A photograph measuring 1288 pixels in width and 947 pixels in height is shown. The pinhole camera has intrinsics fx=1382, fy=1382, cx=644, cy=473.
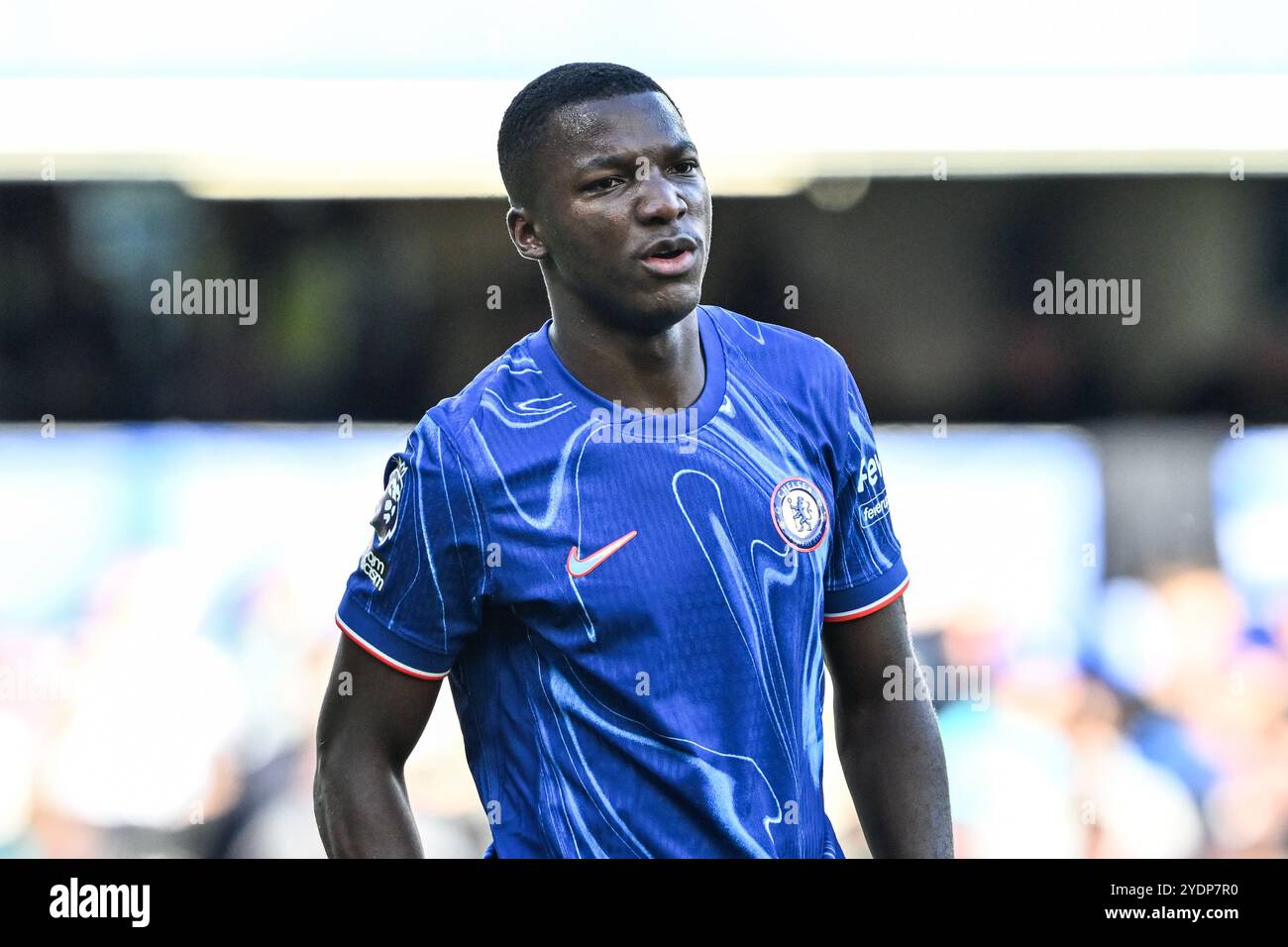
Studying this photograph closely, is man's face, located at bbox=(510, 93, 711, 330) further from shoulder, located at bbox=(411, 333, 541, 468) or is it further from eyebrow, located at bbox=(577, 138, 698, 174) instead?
shoulder, located at bbox=(411, 333, 541, 468)

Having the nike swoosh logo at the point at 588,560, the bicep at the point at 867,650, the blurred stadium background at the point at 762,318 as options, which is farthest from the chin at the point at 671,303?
the blurred stadium background at the point at 762,318

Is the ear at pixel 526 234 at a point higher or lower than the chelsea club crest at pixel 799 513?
higher

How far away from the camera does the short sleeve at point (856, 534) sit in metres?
2.28

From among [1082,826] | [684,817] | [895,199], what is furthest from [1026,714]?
[684,817]

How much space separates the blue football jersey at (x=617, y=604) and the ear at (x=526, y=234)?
0.61 feet

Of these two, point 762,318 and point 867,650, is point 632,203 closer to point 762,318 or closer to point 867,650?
point 867,650

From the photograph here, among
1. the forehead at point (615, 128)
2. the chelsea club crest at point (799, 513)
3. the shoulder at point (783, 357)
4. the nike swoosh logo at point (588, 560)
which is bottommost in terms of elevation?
the nike swoosh logo at point (588, 560)

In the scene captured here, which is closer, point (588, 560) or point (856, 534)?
point (588, 560)

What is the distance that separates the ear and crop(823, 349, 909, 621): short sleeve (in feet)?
1.74

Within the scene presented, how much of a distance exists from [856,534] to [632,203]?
66cm

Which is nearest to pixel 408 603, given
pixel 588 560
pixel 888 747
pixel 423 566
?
pixel 423 566

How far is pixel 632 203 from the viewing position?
6.96 feet

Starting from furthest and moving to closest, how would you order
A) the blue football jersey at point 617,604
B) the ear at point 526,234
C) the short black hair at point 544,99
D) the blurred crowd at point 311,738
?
the blurred crowd at point 311,738 < the ear at point 526,234 < the short black hair at point 544,99 < the blue football jersey at point 617,604

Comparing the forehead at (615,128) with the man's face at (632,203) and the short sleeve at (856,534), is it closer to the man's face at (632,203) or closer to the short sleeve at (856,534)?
the man's face at (632,203)
